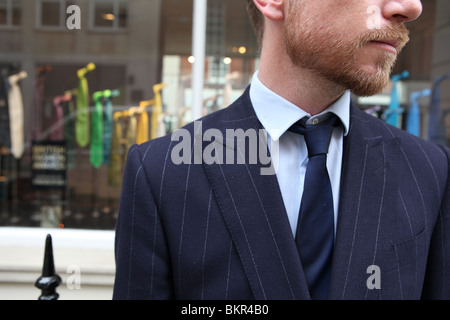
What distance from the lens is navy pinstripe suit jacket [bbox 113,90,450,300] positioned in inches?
43.1

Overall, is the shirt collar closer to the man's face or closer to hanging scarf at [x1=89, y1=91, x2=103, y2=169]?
the man's face

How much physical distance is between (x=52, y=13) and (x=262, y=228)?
344 cm

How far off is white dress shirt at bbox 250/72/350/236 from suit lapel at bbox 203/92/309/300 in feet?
0.18

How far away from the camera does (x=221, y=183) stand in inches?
46.2

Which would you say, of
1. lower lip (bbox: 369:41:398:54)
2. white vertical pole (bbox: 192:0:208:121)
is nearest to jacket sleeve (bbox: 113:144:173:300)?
lower lip (bbox: 369:41:398:54)

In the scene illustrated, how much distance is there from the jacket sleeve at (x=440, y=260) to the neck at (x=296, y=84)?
0.43 meters

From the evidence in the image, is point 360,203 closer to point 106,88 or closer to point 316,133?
point 316,133

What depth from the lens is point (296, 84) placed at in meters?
1.22

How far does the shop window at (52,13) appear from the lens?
384 cm

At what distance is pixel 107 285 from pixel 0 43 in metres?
2.38

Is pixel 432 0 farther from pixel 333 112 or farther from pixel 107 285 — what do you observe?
pixel 107 285

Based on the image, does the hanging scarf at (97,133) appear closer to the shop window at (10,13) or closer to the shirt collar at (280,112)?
the shop window at (10,13)

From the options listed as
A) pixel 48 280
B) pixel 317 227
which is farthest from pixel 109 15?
pixel 317 227
